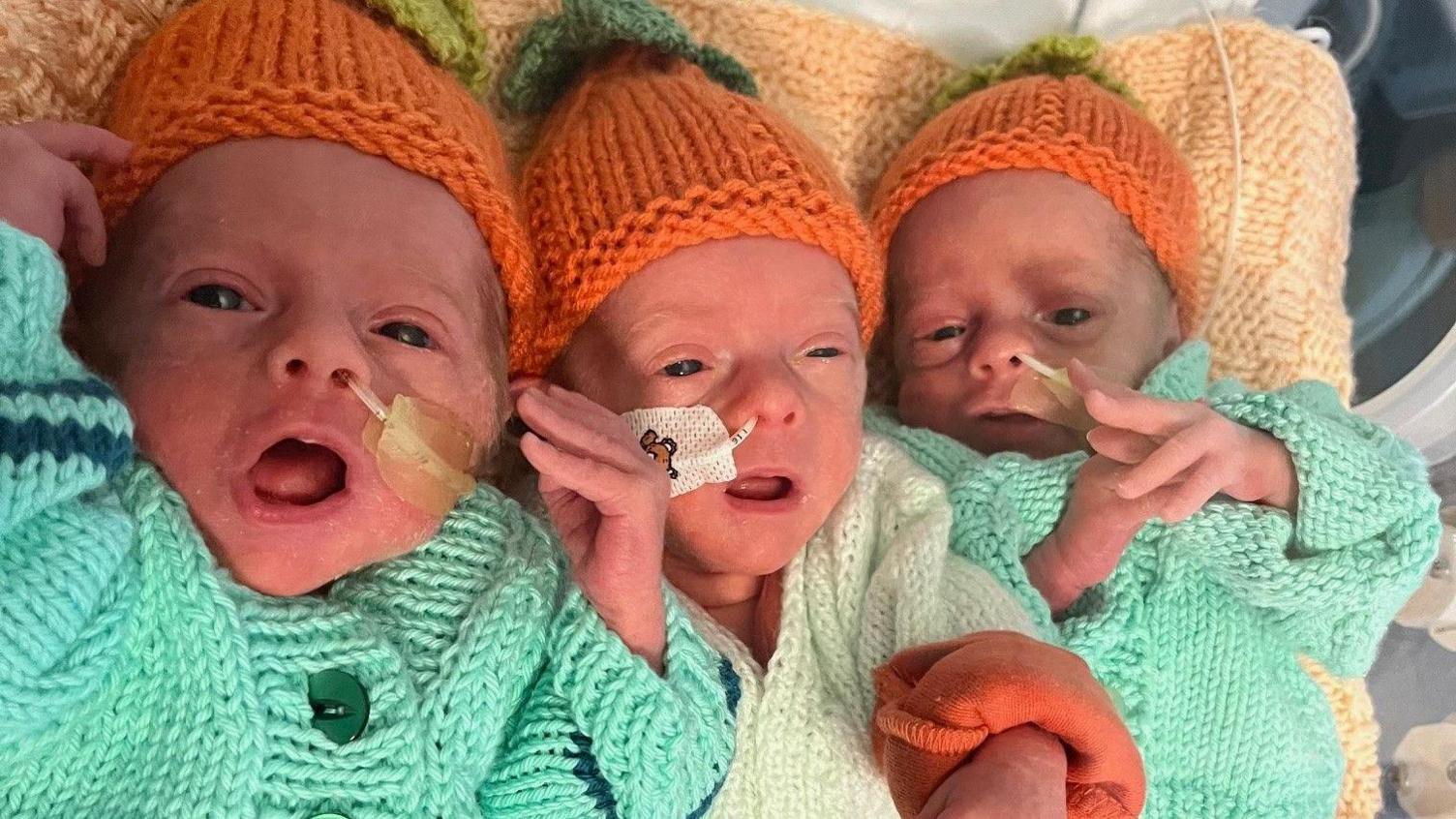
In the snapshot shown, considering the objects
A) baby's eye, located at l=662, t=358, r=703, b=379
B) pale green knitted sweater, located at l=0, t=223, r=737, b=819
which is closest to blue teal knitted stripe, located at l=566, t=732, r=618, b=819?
pale green knitted sweater, located at l=0, t=223, r=737, b=819

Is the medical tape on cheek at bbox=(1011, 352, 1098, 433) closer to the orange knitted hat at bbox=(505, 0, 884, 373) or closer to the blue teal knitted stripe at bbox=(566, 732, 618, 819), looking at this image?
the orange knitted hat at bbox=(505, 0, 884, 373)

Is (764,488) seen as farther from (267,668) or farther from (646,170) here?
(267,668)

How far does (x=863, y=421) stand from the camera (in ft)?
6.15

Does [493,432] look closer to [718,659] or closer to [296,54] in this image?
[718,659]

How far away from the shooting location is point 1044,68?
208 cm

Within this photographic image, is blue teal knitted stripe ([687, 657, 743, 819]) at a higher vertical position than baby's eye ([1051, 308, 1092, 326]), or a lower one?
lower

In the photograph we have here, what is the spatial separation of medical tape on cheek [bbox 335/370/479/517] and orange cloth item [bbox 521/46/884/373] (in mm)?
325

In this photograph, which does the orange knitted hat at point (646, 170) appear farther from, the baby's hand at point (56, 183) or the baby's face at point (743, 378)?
the baby's hand at point (56, 183)

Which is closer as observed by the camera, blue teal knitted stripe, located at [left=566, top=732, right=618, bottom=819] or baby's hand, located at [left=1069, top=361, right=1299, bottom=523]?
blue teal knitted stripe, located at [left=566, top=732, right=618, bottom=819]

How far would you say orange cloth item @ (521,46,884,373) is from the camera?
152cm

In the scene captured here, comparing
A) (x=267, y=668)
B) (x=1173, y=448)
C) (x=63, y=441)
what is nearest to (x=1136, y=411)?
(x=1173, y=448)

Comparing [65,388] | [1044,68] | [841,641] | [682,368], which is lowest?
[841,641]

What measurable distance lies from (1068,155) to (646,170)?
660 mm

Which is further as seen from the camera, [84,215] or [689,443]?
[689,443]
